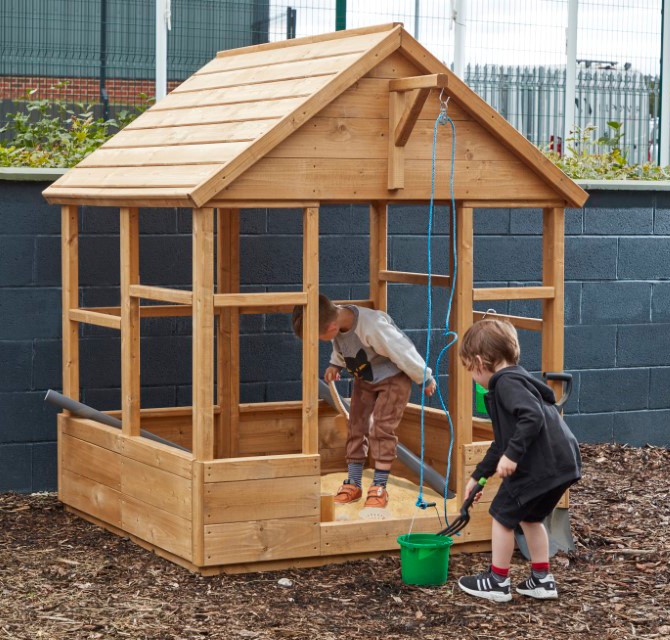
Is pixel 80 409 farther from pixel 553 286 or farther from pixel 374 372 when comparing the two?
pixel 553 286

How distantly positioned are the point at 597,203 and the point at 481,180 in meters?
2.52

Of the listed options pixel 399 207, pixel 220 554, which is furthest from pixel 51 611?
pixel 399 207

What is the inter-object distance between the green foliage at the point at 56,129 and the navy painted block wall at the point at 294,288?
1243 mm

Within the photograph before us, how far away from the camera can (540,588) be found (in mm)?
5234

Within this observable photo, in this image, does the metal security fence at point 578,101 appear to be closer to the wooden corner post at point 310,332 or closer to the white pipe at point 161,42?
the white pipe at point 161,42

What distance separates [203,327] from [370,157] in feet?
3.33

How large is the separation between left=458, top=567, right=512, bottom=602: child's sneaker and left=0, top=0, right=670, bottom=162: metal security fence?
4297 millimetres

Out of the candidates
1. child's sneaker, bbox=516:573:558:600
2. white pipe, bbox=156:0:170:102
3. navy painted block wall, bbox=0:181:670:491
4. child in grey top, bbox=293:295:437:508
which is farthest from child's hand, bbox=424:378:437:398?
white pipe, bbox=156:0:170:102

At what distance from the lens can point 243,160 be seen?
5.20 metres

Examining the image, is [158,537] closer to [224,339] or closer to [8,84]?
[224,339]

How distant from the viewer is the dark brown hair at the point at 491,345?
511 cm

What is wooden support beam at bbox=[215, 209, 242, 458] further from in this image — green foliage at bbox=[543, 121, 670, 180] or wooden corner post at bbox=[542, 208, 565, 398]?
green foliage at bbox=[543, 121, 670, 180]

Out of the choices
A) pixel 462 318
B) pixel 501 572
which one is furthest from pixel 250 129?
pixel 501 572

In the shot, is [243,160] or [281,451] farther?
[281,451]
